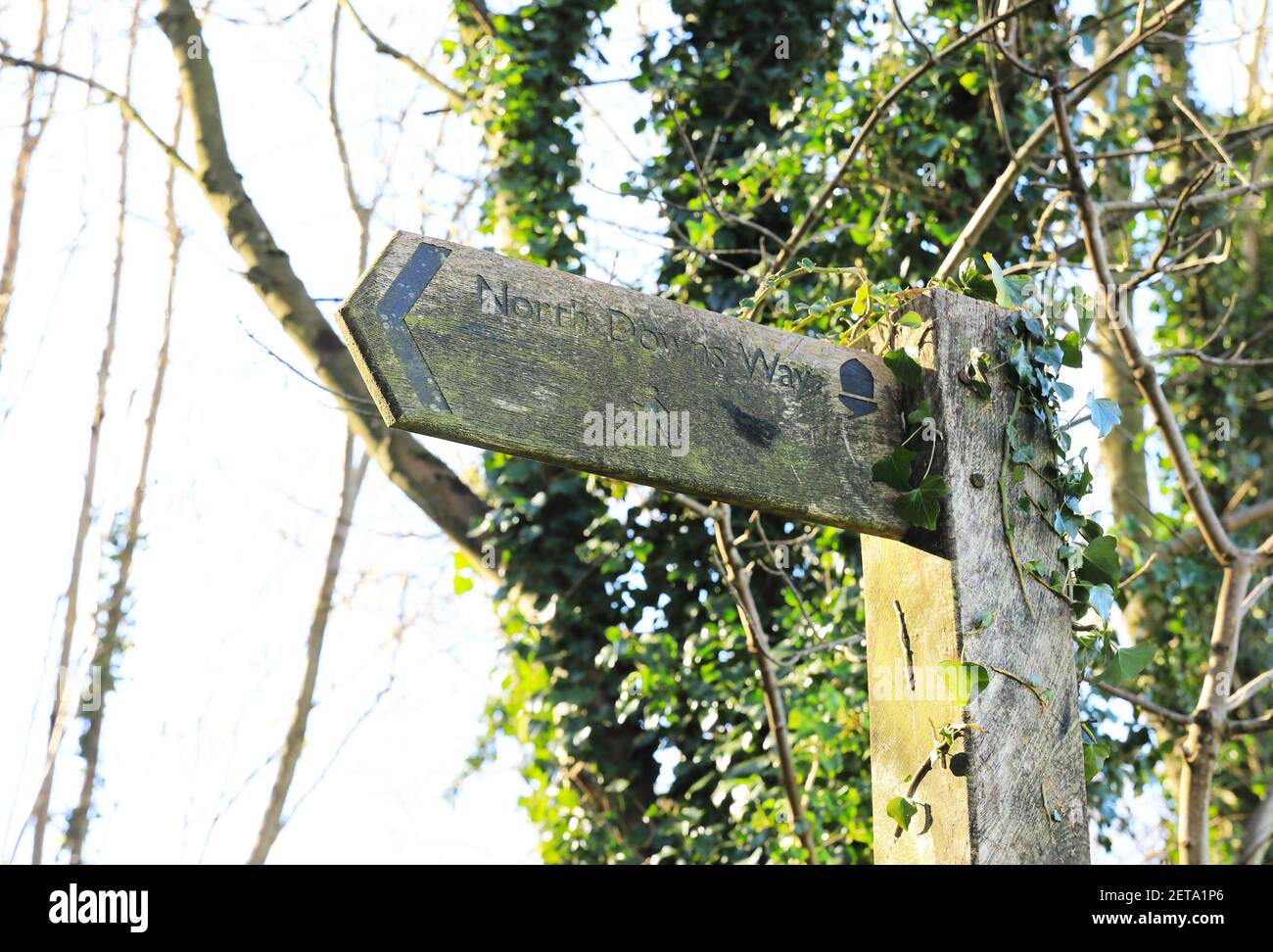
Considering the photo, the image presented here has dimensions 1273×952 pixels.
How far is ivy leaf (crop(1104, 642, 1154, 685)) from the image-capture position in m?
1.76

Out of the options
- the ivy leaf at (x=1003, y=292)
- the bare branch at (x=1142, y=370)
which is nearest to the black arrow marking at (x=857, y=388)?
the ivy leaf at (x=1003, y=292)

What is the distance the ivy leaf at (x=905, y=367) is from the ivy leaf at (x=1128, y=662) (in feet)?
1.60

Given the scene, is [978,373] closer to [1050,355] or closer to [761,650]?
[1050,355]

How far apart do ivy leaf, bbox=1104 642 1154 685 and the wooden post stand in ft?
0.48

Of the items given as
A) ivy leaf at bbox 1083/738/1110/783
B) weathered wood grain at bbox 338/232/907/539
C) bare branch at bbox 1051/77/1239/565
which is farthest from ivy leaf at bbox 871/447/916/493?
bare branch at bbox 1051/77/1239/565

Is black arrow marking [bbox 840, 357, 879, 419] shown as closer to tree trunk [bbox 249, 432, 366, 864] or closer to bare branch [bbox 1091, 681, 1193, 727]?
bare branch [bbox 1091, 681, 1193, 727]

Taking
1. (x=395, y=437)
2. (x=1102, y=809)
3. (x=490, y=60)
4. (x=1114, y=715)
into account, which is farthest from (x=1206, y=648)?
(x=490, y=60)

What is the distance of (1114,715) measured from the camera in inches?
180

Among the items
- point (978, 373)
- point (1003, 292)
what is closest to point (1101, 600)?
point (978, 373)

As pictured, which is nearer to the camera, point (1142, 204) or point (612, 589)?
point (1142, 204)

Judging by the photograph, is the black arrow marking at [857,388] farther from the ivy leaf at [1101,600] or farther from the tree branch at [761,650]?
the tree branch at [761,650]
